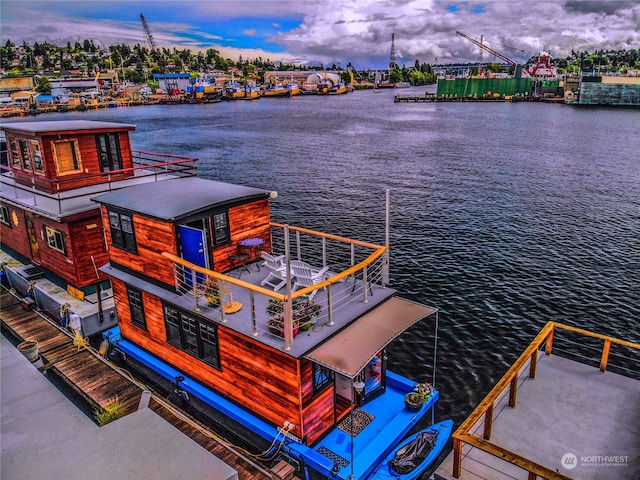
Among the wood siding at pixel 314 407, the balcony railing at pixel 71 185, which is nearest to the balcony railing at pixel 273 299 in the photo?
the wood siding at pixel 314 407

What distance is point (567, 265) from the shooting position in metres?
33.8

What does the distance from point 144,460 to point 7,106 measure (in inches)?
8836

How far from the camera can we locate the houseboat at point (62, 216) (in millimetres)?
23047

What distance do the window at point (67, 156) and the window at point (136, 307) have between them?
450 inches

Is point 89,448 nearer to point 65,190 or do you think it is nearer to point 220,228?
point 220,228

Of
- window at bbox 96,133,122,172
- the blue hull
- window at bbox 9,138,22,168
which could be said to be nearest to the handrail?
the blue hull

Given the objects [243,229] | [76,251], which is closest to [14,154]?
[76,251]

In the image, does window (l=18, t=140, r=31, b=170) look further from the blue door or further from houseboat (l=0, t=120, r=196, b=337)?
the blue door

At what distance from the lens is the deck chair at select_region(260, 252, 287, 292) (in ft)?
53.6

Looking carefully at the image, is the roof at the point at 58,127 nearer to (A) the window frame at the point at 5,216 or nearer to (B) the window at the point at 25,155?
(B) the window at the point at 25,155

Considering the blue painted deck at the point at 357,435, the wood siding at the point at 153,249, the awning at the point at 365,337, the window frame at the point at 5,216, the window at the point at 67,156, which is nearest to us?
the awning at the point at 365,337

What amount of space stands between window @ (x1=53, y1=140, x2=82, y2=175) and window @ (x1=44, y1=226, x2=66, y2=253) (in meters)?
3.54

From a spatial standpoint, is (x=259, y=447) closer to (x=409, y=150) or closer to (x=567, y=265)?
(x=567, y=265)

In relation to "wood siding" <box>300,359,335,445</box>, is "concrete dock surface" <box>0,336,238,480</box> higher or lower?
higher
